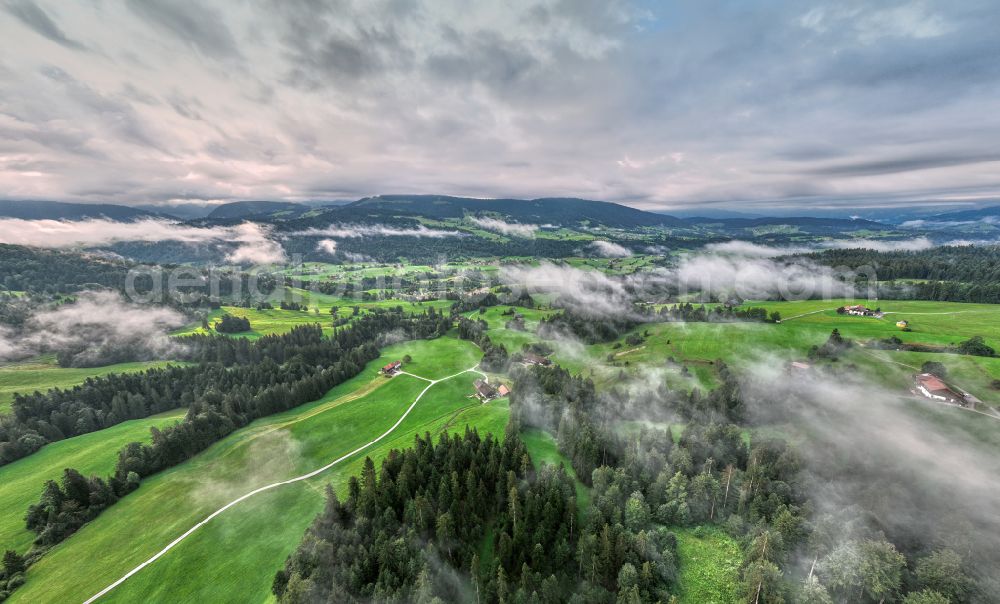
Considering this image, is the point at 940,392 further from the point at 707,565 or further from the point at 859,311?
the point at 707,565

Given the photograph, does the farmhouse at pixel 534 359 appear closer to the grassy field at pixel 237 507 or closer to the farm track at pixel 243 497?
the grassy field at pixel 237 507

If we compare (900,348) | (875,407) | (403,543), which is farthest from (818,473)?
(900,348)

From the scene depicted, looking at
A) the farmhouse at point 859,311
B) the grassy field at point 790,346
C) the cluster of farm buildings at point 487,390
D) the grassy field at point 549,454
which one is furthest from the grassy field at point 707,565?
the farmhouse at point 859,311

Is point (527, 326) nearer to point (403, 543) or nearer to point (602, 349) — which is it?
point (602, 349)

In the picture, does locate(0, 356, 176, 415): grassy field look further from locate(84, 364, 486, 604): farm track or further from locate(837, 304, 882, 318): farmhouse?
locate(837, 304, 882, 318): farmhouse

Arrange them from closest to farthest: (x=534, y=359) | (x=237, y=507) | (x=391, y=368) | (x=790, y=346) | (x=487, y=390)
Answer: (x=237, y=507)
(x=487, y=390)
(x=790, y=346)
(x=391, y=368)
(x=534, y=359)

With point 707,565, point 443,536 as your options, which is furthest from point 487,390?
point 707,565
